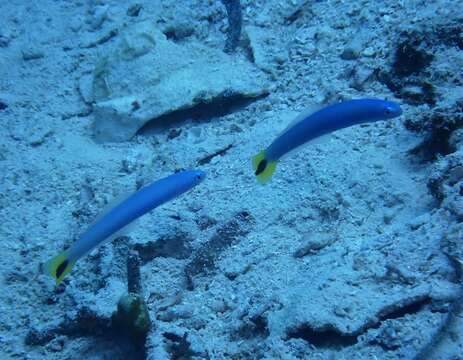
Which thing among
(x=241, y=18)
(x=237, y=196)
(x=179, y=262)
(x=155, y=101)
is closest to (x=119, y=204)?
(x=179, y=262)

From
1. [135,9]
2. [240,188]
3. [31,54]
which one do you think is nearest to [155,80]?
[240,188]

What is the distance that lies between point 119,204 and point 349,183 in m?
1.87

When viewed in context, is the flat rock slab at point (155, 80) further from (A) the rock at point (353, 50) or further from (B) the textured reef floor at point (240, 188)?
(A) the rock at point (353, 50)

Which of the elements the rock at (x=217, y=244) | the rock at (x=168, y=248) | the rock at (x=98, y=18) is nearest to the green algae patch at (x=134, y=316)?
the rock at (x=217, y=244)

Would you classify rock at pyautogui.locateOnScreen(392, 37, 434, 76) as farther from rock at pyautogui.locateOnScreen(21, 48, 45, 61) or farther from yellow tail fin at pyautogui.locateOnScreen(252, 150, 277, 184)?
rock at pyautogui.locateOnScreen(21, 48, 45, 61)

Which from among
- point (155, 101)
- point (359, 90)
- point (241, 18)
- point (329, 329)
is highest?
point (241, 18)

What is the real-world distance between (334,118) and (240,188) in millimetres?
1513

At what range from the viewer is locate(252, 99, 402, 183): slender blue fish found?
2764mm

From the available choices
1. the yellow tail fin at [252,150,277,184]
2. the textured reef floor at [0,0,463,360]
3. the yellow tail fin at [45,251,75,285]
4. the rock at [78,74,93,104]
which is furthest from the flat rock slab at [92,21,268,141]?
the yellow tail fin at [45,251,75,285]

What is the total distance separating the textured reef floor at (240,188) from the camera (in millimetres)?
2705

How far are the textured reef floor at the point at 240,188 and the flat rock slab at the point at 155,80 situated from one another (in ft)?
0.07

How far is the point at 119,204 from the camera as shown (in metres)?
2.92

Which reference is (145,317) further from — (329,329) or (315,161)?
(315,161)

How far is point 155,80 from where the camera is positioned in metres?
5.25
